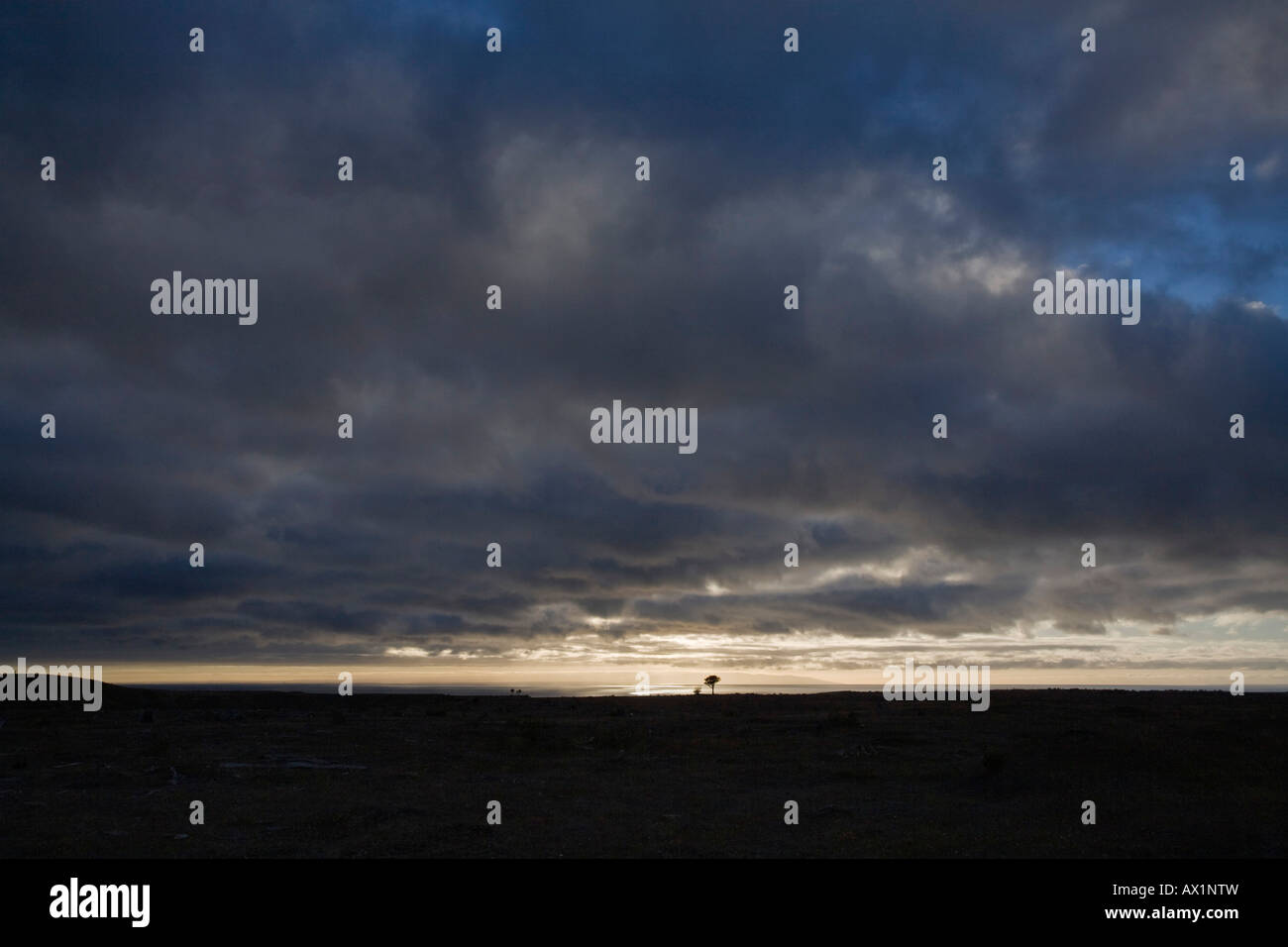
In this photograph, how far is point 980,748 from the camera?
4072cm

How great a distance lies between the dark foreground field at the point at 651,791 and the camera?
21.8 meters

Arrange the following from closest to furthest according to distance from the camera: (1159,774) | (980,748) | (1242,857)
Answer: (1242,857) < (1159,774) < (980,748)

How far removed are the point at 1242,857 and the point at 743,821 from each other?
39.2 ft

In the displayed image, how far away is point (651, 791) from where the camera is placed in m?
30.4

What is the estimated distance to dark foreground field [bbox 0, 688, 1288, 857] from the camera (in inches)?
858

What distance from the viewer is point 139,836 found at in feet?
74.3

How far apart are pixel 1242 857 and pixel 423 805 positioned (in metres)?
22.0
